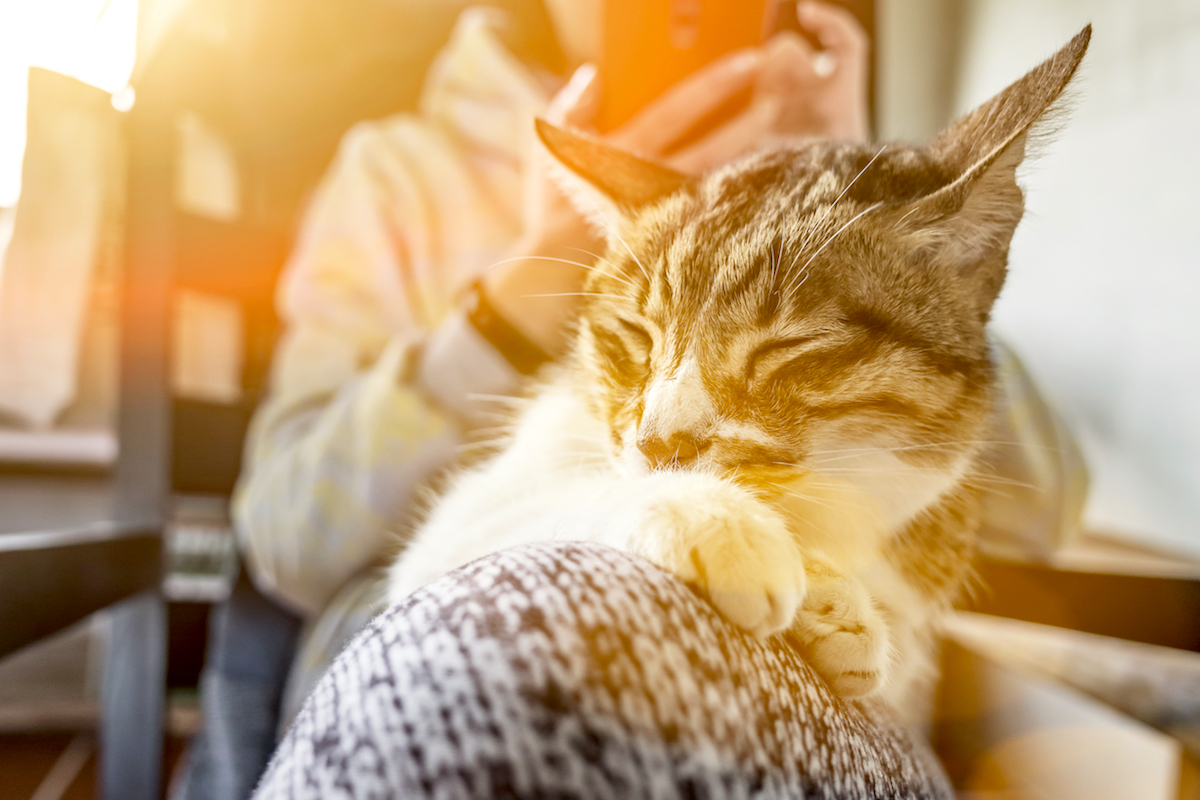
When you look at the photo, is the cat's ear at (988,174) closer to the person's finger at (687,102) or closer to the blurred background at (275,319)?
the blurred background at (275,319)

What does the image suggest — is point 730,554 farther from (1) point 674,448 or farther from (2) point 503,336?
(2) point 503,336

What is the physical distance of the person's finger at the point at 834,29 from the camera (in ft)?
1.95

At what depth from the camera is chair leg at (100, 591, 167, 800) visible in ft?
2.50

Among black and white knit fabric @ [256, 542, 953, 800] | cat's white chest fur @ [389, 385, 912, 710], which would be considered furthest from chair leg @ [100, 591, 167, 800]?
black and white knit fabric @ [256, 542, 953, 800]

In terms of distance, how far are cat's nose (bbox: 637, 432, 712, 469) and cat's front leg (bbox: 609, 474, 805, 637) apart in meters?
0.04

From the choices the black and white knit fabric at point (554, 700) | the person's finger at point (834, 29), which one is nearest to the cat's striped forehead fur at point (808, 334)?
the black and white knit fabric at point (554, 700)

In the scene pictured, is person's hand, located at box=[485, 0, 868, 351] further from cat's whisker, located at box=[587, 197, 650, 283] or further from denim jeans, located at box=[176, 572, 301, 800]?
denim jeans, located at box=[176, 572, 301, 800]

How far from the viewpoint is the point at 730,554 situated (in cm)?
27

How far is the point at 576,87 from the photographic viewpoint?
0.68 metres

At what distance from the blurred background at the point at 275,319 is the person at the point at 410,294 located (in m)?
0.10

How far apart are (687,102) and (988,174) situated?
309 millimetres

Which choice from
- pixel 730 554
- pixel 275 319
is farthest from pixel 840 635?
pixel 275 319

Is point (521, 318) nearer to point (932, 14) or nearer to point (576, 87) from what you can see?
point (576, 87)

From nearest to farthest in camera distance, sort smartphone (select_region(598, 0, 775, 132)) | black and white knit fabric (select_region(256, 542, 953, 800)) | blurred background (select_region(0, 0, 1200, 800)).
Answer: black and white knit fabric (select_region(256, 542, 953, 800))
blurred background (select_region(0, 0, 1200, 800))
smartphone (select_region(598, 0, 775, 132))
